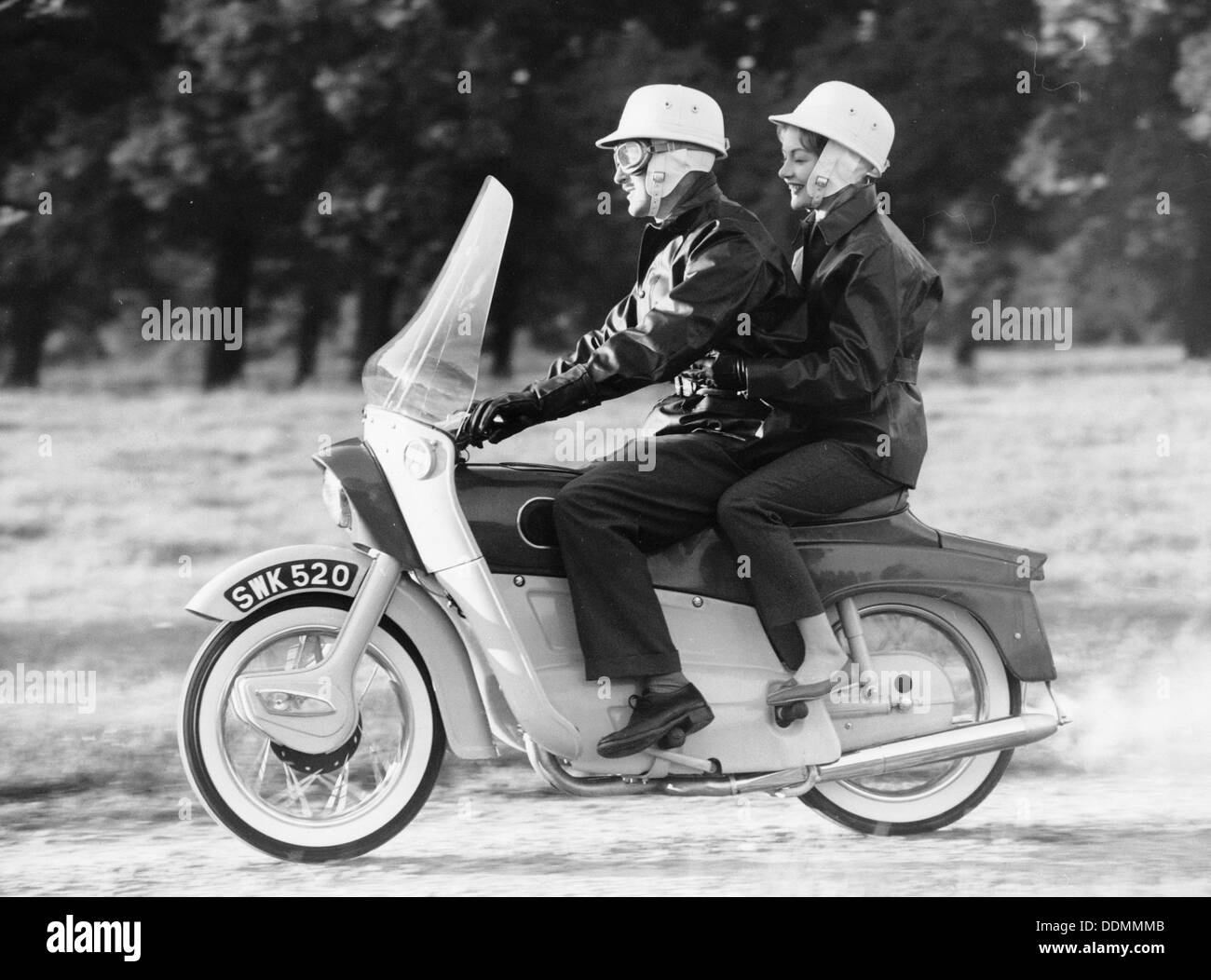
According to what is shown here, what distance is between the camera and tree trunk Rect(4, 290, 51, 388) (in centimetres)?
640

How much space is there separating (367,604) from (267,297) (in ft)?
9.15

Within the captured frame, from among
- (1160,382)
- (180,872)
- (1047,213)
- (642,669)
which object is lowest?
(180,872)

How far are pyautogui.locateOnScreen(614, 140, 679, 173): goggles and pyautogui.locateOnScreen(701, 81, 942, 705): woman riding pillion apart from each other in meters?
0.33

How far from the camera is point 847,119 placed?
13.2 feet

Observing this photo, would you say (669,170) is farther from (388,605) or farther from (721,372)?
(388,605)

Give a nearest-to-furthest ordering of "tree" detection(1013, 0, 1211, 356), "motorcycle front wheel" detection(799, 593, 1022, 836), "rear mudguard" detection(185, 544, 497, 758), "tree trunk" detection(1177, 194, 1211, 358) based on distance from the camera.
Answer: "rear mudguard" detection(185, 544, 497, 758) → "motorcycle front wheel" detection(799, 593, 1022, 836) → "tree" detection(1013, 0, 1211, 356) → "tree trunk" detection(1177, 194, 1211, 358)

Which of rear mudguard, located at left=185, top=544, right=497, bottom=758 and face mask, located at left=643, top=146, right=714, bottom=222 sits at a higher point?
face mask, located at left=643, top=146, right=714, bottom=222

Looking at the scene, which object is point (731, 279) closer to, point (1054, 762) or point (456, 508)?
point (456, 508)

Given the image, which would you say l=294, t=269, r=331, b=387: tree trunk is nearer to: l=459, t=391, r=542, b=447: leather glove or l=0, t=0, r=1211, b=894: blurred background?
l=0, t=0, r=1211, b=894: blurred background

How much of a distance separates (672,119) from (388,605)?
1286mm

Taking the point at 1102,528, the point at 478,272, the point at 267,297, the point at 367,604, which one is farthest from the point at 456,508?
the point at 1102,528

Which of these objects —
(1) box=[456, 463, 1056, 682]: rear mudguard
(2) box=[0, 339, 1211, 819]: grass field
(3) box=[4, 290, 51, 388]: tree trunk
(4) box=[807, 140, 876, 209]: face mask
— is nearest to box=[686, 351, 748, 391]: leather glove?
(1) box=[456, 463, 1056, 682]: rear mudguard

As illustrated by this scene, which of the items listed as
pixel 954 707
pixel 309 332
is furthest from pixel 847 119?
pixel 309 332

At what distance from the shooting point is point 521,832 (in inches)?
174
